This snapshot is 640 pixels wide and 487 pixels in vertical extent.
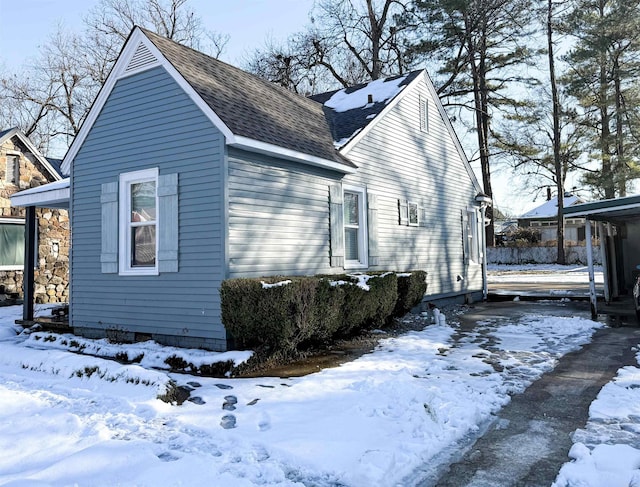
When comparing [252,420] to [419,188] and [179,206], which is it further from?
[419,188]

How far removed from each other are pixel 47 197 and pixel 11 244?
5900 millimetres

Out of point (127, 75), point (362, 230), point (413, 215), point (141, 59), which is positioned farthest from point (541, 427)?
point (413, 215)

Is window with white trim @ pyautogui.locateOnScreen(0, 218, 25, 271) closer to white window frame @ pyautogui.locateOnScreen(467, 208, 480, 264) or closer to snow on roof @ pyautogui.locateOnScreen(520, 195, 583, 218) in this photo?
white window frame @ pyautogui.locateOnScreen(467, 208, 480, 264)

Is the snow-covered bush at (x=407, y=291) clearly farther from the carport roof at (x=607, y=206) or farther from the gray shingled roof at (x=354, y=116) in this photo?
the carport roof at (x=607, y=206)

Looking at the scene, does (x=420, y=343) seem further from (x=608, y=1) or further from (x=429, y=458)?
(x=608, y=1)

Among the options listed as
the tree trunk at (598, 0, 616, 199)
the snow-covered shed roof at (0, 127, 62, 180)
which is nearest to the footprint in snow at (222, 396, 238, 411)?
the snow-covered shed roof at (0, 127, 62, 180)

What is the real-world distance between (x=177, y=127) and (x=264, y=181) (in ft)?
5.29

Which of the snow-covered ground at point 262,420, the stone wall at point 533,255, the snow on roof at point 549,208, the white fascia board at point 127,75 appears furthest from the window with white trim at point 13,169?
the snow on roof at point 549,208

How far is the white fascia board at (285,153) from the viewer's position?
7191 mm

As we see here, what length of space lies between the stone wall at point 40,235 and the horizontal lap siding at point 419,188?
1035 cm

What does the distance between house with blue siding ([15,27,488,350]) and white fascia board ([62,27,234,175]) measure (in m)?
0.02

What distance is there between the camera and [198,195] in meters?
7.41

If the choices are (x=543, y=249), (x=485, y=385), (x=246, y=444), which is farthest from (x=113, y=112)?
(x=543, y=249)

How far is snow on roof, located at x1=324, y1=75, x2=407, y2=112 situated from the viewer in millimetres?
12484
